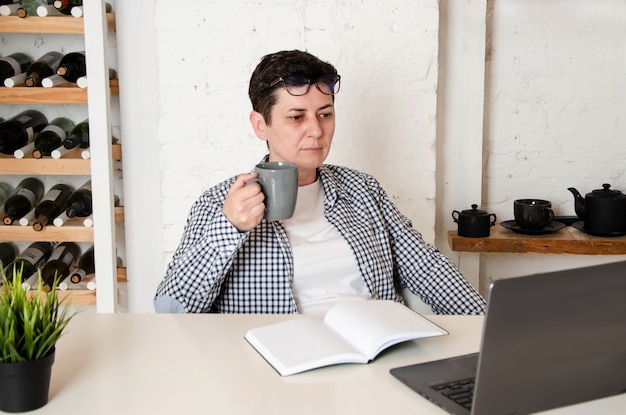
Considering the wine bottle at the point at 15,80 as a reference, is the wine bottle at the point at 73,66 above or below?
above

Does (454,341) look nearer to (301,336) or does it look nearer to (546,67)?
(301,336)

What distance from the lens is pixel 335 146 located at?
2.79 meters

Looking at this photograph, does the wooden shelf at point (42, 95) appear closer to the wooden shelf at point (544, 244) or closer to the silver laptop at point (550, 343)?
the wooden shelf at point (544, 244)

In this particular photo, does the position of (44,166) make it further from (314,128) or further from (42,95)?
(314,128)

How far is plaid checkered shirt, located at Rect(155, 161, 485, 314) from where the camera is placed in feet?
6.00

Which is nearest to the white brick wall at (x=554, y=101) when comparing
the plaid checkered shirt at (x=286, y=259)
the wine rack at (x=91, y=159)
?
the plaid checkered shirt at (x=286, y=259)

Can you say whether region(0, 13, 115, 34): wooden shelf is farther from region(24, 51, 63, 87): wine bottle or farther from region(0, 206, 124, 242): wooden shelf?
region(0, 206, 124, 242): wooden shelf

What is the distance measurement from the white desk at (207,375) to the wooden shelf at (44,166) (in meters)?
1.16

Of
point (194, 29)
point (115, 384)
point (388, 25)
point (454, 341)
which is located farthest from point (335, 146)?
point (115, 384)

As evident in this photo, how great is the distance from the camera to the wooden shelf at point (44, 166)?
8.80 feet

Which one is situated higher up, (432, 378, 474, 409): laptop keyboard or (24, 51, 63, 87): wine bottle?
(24, 51, 63, 87): wine bottle

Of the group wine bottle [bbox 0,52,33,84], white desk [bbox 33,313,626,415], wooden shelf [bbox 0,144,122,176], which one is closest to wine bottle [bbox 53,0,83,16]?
wine bottle [bbox 0,52,33,84]

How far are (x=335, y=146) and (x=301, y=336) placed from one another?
1379mm

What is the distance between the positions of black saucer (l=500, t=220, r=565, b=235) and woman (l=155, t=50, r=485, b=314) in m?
0.76
